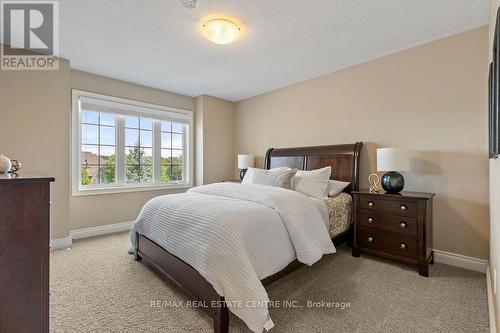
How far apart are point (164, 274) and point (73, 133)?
260 cm

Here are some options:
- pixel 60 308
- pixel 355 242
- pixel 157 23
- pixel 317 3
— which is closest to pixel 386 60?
pixel 317 3

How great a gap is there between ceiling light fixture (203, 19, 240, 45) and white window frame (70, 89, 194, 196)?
2.23 meters

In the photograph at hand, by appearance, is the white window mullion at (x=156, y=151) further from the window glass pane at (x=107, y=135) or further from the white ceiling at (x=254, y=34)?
the white ceiling at (x=254, y=34)

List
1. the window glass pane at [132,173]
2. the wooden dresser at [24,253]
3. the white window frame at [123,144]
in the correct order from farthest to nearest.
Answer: the window glass pane at [132,173], the white window frame at [123,144], the wooden dresser at [24,253]

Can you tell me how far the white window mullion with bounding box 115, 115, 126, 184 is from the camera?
12.8ft

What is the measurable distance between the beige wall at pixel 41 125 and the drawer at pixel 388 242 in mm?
3783

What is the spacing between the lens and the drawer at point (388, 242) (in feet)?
7.78

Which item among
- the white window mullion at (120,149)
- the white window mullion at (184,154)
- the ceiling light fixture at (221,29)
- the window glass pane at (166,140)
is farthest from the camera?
the white window mullion at (184,154)

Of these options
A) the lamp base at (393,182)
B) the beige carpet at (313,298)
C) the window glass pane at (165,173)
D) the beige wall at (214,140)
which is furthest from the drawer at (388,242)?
the window glass pane at (165,173)

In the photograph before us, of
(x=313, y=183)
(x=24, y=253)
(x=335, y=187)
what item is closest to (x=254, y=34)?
(x=313, y=183)

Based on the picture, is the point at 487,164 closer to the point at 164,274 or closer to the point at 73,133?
the point at 164,274

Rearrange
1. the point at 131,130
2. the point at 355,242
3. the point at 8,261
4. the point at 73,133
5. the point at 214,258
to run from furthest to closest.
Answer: the point at 131,130
the point at 73,133
the point at 355,242
the point at 214,258
the point at 8,261

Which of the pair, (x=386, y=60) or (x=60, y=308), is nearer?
(x=60, y=308)

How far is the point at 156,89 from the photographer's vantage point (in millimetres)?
4270
